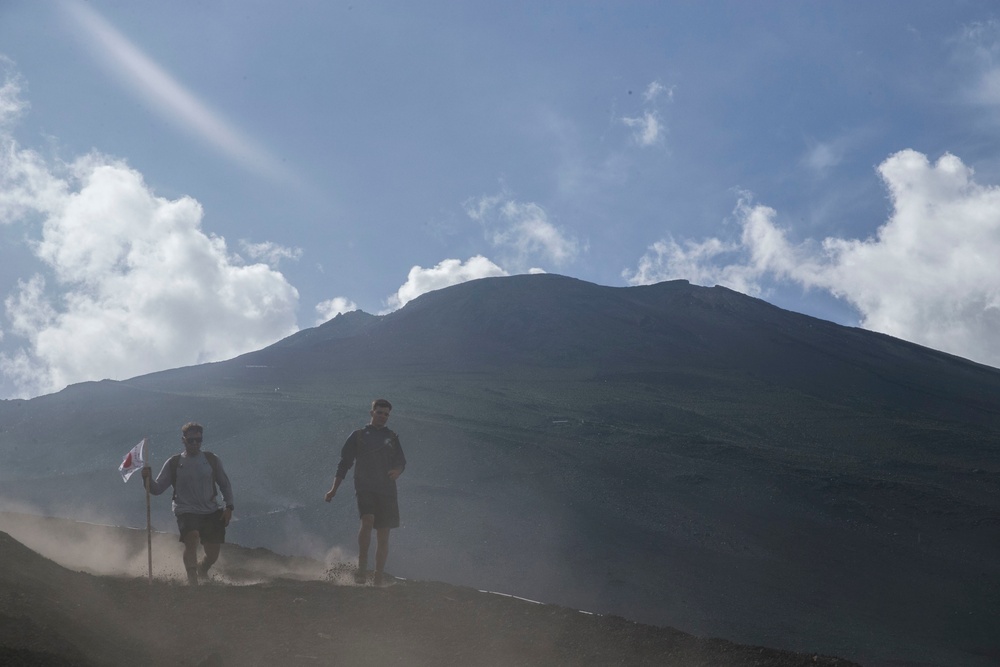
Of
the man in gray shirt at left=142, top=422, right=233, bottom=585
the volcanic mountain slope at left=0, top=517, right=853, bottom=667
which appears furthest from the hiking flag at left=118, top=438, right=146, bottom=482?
the volcanic mountain slope at left=0, top=517, right=853, bottom=667

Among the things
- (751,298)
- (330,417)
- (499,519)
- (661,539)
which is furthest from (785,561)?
(751,298)

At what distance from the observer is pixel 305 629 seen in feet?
20.6

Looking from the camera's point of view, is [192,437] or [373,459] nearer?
[192,437]

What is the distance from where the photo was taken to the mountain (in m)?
13.9

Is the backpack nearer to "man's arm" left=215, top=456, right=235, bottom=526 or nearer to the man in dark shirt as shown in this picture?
"man's arm" left=215, top=456, right=235, bottom=526

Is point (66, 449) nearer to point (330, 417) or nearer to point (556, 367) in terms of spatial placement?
point (330, 417)

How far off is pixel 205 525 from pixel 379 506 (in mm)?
1543

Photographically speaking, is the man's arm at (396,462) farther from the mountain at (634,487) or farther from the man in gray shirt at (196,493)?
the mountain at (634,487)

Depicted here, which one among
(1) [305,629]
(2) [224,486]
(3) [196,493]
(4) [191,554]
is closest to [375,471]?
(2) [224,486]

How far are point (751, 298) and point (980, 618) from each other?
64.7m

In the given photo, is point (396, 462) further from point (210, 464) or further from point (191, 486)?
point (191, 486)

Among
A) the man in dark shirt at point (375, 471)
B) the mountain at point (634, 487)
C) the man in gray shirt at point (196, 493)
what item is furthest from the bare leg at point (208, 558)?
the mountain at point (634, 487)

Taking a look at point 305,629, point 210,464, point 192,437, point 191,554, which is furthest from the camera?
point 210,464

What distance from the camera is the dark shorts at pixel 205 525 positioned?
329 inches
